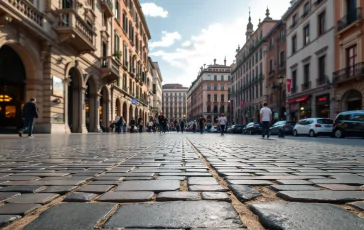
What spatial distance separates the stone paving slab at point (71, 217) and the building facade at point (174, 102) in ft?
503

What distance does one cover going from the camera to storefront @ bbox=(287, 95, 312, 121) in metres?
31.1

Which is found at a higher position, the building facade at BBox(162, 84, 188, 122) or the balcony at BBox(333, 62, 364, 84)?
the building facade at BBox(162, 84, 188, 122)

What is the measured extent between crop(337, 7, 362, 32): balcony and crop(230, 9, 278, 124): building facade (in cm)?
2118

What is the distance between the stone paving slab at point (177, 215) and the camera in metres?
1.55

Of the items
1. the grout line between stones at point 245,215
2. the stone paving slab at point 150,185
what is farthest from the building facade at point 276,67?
the grout line between stones at point 245,215

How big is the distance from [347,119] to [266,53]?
103 feet

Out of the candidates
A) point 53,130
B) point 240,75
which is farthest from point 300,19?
point 240,75

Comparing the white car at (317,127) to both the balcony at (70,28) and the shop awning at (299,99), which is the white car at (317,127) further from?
the balcony at (70,28)

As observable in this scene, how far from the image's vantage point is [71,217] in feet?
5.51

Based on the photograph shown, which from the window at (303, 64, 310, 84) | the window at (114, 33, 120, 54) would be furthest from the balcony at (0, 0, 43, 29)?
the window at (303, 64, 310, 84)

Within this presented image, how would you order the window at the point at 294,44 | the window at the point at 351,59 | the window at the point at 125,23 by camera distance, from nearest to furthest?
the window at the point at 351,59
the window at the point at 125,23
the window at the point at 294,44

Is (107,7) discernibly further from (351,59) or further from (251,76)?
(251,76)

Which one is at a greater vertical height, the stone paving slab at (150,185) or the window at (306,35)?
the window at (306,35)

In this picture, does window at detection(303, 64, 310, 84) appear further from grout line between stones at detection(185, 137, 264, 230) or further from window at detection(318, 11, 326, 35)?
grout line between stones at detection(185, 137, 264, 230)
